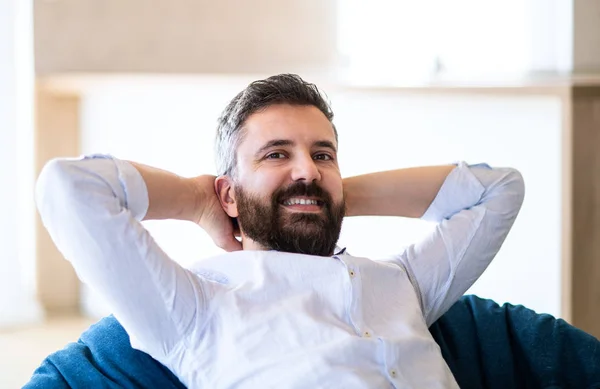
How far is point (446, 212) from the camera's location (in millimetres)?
2021

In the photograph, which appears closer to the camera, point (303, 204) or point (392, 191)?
point (303, 204)

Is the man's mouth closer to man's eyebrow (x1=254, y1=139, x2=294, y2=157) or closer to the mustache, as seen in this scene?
the mustache

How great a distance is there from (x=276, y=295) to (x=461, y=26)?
207 cm

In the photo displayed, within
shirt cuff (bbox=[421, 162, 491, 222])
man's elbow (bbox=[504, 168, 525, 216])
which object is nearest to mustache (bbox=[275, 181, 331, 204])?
shirt cuff (bbox=[421, 162, 491, 222])

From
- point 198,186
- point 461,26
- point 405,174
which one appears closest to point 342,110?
point 461,26

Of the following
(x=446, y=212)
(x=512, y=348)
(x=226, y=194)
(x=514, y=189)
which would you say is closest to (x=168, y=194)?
(x=226, y=194)

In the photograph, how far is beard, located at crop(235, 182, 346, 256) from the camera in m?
1.77

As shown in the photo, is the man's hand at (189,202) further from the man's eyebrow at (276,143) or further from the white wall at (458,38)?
the white wall at (458,38)

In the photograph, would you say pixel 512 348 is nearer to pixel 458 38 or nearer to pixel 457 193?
pixel 457 193

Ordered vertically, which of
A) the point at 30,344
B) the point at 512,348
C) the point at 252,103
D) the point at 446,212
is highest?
the point at 252,103

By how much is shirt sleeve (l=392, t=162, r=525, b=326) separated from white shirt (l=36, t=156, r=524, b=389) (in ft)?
0.18

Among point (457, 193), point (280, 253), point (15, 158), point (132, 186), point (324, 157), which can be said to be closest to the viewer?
point (132, 186)

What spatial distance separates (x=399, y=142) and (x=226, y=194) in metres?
1.80

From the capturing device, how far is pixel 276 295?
1699mm
